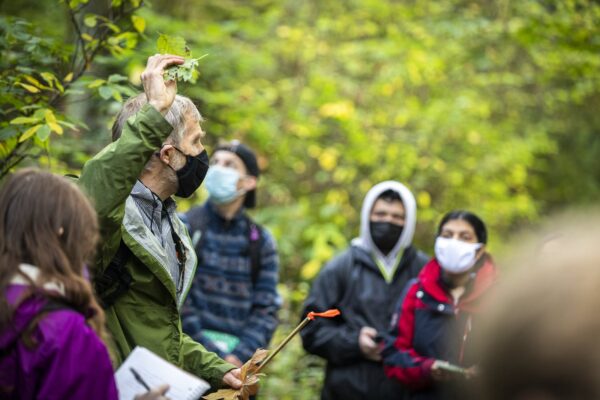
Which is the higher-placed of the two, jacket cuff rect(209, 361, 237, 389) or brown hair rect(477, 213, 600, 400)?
brown hair rect(477, 213, 600, 400)

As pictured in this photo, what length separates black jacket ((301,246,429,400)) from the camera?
5.66 m

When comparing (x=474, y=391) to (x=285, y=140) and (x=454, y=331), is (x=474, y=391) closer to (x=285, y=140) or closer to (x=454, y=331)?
(x=454, y=331)

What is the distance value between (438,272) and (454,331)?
450mm

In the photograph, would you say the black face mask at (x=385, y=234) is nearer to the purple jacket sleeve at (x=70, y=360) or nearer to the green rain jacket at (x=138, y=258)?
the green rain jacket at (x=138, y=258)

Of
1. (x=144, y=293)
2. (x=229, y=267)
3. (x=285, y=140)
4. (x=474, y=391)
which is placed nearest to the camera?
(x=474, y=391)

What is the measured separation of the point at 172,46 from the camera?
363 centimetres

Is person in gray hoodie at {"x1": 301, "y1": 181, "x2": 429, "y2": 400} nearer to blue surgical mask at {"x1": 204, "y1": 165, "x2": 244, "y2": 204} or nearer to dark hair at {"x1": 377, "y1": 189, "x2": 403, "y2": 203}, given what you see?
dark hair at {"x1": 377, "y1": 189, "x2": 403, "y2": 203}

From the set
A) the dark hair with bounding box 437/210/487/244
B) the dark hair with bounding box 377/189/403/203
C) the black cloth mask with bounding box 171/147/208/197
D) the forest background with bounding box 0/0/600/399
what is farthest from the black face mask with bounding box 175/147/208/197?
the forest background with bounding box 0/0/600/399

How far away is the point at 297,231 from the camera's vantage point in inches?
400

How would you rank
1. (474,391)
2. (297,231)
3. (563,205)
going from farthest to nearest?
(563,205)
(297,231)
(474,391)

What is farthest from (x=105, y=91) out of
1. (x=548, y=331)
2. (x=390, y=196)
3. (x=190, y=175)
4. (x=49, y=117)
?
(x=548, y=331)

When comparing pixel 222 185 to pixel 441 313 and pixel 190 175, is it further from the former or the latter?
pixel 190 175

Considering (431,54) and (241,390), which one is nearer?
(241,390)

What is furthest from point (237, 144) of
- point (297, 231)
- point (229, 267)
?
point (297, 231)
